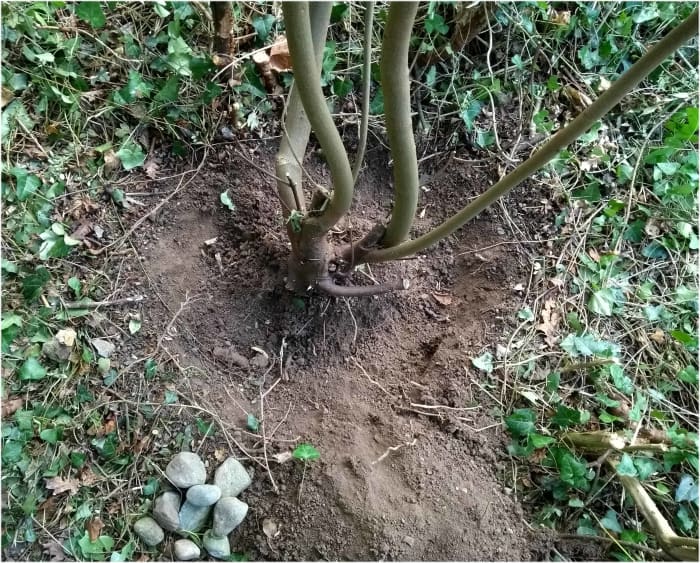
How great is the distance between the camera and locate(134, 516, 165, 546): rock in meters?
1.26

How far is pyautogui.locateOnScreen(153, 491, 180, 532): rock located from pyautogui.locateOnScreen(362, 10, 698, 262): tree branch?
81cm

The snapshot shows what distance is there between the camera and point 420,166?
1.69 metres

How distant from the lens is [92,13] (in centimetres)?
145

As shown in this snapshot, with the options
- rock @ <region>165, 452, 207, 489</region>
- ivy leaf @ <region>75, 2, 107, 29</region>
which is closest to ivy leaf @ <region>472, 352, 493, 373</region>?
rock @ <region>165, 452, 207, 489</region>

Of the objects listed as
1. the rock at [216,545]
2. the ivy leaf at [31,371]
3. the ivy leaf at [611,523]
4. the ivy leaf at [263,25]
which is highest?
the ivy leaf at [263,25]

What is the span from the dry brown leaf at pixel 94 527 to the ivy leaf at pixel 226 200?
864 millimetres

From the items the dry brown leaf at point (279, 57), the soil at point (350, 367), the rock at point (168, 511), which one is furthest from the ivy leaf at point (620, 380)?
the dry brown leaf at point (279, 57)

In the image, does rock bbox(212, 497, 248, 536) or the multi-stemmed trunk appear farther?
rock bbox(212, 497, 248, 536)

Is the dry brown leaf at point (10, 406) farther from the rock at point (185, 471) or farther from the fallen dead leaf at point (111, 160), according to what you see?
the fallen dead leaf at point (111, 160)

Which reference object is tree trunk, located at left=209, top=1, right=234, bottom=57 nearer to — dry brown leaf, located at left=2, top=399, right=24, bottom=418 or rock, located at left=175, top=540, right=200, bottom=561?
→ dry brown leaf, located at left=2, top=399, right=24, bottom=418

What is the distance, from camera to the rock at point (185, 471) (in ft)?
4.23

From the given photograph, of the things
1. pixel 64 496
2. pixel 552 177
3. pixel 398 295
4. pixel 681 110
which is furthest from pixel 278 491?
pixel 681 110

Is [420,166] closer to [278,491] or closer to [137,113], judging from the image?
[137,113]

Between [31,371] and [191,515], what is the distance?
519 mm
